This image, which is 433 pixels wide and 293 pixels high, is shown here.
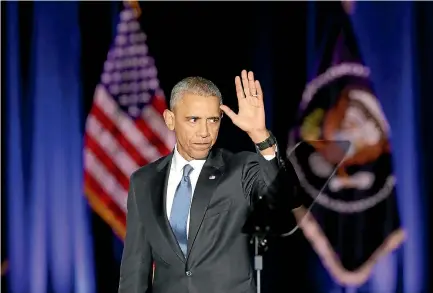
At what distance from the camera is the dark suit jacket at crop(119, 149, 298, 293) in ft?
6.98

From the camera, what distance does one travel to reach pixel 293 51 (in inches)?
209

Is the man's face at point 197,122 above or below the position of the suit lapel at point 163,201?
above

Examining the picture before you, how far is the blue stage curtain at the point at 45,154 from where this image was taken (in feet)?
17.9

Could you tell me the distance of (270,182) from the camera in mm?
2018

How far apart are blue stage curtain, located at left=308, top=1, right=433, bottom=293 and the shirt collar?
11.1 ft

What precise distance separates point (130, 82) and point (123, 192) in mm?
902

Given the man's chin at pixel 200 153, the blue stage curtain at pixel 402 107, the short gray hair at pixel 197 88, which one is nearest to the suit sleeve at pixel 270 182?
the man's chin at pixel 200 153

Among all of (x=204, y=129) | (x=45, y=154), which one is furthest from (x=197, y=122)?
(x=45, y=154)

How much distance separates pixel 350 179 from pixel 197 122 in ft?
10.9

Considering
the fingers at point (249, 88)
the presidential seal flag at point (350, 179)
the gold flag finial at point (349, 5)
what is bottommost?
the presidential seal flag at point (350, 179)

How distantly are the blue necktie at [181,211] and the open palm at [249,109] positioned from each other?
0.28 metres

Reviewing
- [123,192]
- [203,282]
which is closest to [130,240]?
[203,282]

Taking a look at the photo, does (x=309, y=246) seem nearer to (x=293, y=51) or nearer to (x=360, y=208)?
(x=360, y=208)

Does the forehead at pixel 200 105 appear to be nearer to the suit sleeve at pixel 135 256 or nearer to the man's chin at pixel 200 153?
the man's chin at pixel 200 153
